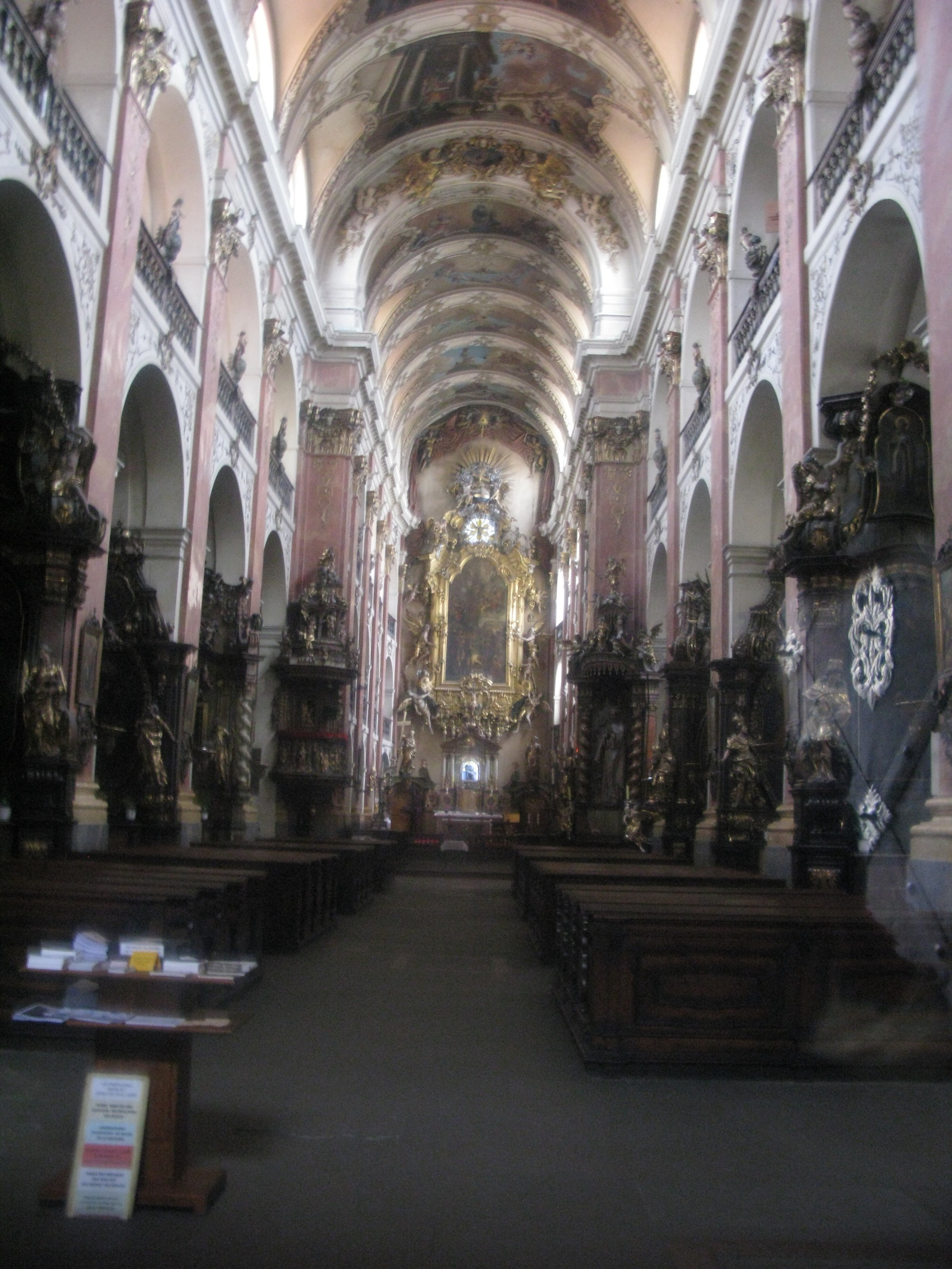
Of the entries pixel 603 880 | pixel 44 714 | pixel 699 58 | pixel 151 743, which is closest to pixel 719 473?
pixel 603 880

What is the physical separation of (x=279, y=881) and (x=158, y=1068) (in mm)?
6368

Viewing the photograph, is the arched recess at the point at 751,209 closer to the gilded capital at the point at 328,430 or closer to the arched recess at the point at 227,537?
the arched recess at the point at 227,537

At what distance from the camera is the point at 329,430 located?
965 inches

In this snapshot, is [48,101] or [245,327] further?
[245,327]

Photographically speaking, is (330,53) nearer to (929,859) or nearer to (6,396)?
(6,396)

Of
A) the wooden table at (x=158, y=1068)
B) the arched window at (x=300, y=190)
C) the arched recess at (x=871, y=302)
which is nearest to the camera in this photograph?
the wooden table at (x=158, y=1068)

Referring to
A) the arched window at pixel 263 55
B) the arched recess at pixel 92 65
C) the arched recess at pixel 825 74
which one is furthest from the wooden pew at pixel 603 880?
the arched window at pixel 263 55

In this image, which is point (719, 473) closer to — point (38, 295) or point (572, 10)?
point (38, 295)

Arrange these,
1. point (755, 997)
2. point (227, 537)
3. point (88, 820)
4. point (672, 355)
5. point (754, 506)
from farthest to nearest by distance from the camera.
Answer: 1. point (672, 355)
2. point (227, 537)
3. point (754, 506)
4. point (88, 820)
5. point (755, 997)

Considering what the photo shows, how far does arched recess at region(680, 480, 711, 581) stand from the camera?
709 inches

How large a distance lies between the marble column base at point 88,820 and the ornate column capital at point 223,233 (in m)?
8.28

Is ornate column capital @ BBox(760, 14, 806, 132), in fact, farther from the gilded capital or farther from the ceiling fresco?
the gilded capital

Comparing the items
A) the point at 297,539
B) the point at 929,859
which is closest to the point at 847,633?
the point at 929,859

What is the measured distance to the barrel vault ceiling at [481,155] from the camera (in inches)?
744
